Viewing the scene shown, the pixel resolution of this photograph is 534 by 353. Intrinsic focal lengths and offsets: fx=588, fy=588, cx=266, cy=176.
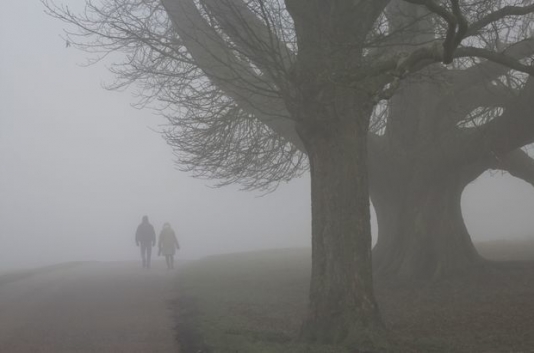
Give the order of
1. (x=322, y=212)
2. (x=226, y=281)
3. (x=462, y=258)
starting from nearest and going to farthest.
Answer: (x=322, y=212) < (x=462, y=258) < (x=226, y=281)

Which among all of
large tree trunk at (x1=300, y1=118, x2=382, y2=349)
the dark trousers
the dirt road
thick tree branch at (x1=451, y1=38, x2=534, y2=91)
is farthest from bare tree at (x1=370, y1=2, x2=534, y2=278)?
the dark trousers

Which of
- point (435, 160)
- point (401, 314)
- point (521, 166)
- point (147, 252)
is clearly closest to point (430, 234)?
point (435, 160)

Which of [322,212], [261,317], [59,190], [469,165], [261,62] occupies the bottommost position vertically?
[261,317]

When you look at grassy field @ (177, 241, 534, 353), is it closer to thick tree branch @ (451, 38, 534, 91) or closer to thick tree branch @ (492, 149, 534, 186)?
thick tree branch @ (492, 149, 534, 186)

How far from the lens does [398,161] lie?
13.3 metres

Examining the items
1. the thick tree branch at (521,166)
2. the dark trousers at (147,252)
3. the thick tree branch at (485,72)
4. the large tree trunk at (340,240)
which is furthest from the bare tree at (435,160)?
the dark trousers at (147,252)

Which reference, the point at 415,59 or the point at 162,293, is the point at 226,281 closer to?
the point at 162,293

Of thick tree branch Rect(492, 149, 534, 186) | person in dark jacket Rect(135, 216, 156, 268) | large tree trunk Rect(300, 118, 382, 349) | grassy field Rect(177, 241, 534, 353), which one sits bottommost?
grassy field Rect(177, 241, 534, 353)

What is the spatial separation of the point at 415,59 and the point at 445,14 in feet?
2.70

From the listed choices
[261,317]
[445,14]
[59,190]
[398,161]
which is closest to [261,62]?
[445,14]

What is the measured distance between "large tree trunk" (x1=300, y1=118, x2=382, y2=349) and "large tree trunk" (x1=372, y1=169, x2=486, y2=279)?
492cm

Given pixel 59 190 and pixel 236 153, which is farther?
pixel 59 190

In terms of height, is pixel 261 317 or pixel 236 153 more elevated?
pixel 236 153

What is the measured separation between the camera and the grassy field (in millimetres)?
7383
